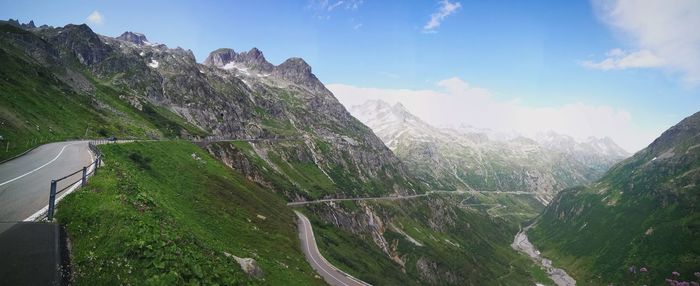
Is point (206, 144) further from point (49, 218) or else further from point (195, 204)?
point (49, 218)

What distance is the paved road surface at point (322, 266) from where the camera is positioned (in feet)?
209

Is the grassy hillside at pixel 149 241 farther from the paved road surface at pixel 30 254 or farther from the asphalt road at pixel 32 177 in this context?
the asphalt road at pixel 32 177

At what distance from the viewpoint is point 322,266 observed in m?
70.9

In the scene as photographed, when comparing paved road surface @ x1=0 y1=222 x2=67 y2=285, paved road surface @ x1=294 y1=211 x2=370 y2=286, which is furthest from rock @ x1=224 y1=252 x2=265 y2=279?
paved road surface @ x1=294 y1=211 x2=370 y2=286

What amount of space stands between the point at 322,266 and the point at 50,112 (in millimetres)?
91621

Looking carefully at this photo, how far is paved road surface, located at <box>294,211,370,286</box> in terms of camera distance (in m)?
63.6

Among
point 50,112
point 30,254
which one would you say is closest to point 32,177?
point 30,254

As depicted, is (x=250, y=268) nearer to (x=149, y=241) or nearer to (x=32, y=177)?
(x=149, y=241)

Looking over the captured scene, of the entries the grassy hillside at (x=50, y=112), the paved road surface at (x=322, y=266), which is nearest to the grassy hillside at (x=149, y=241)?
the paved road surface at (x=322, y=266)

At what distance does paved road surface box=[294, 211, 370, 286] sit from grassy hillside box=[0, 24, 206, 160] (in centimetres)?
4663

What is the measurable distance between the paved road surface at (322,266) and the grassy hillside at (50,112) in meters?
46.6

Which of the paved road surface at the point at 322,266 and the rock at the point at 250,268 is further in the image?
the paved road surface at the point at 322,266

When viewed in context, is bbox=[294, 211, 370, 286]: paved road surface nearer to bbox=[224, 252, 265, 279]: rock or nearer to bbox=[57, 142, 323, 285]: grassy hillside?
bbox=[57, 142, 323, 285]: grassy hillside

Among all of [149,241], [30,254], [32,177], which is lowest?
[149,241]
